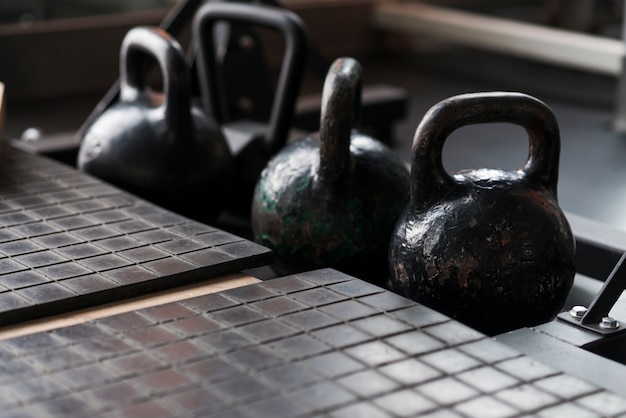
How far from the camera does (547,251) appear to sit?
3.92ft

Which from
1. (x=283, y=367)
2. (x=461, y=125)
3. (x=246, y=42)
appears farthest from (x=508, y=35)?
(x=283, y=367)

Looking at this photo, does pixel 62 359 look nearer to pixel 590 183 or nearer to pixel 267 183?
A: pixel 267 183

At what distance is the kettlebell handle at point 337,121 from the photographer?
1.36m

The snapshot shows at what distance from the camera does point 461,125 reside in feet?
3.95

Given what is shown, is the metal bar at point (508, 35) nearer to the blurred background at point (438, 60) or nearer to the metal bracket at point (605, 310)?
the blurred background at point (438, 60)

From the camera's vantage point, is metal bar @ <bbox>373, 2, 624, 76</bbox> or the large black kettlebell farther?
metal bar @ <bbox>373, 2, 624, 76</bbox>

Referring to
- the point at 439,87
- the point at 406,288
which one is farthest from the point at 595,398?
the point at 439,87

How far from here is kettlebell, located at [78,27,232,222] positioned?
5.39 ft

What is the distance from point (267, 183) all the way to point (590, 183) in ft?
5.36

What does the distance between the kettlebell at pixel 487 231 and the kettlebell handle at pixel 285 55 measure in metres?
0.57

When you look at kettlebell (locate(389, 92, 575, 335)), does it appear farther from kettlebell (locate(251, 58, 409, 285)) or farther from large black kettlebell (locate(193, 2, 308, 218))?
large black kettlebell (locate(193, 2, 308, 218))

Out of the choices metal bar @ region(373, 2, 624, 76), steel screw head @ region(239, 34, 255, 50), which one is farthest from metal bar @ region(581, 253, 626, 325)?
metal bar @ region(373, 2, 624, 76)

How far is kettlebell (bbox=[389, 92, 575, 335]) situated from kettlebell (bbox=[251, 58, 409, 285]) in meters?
0.17

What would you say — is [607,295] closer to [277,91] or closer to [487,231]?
[487,231]
